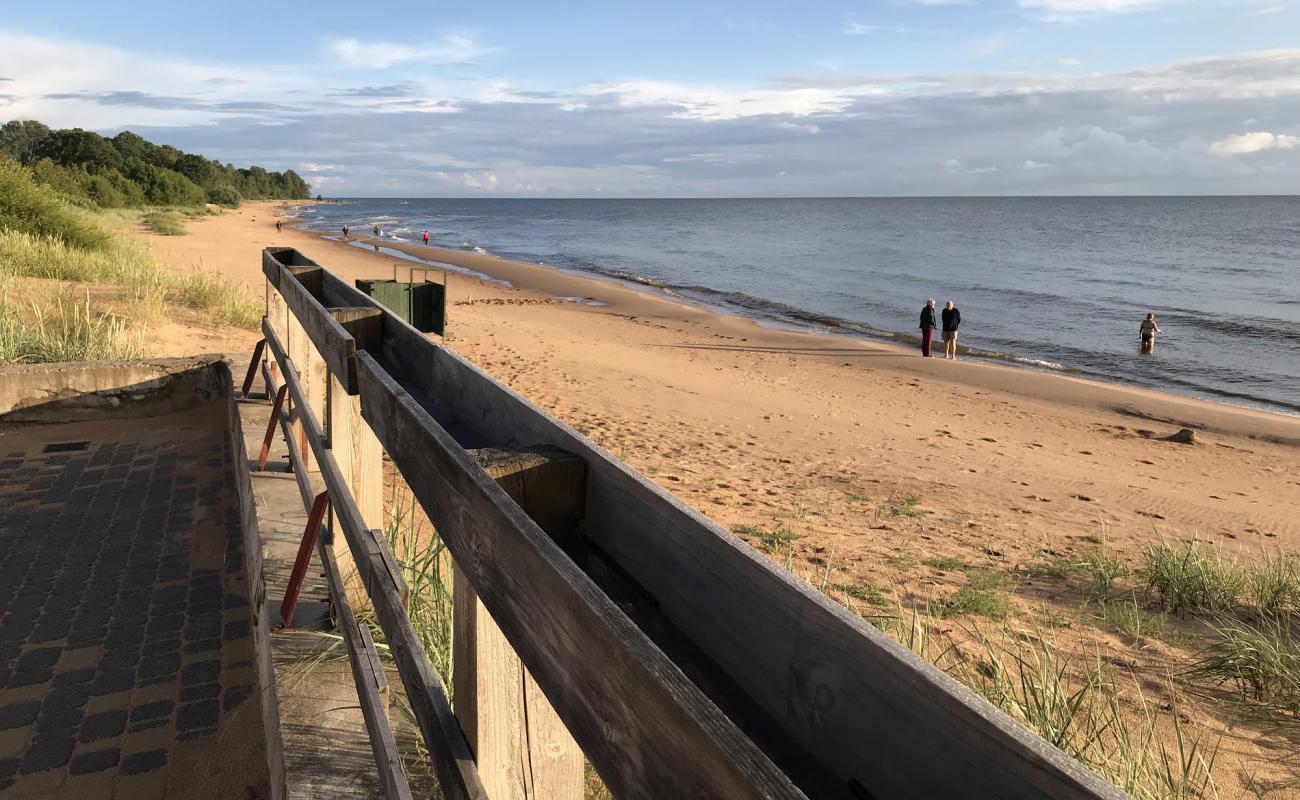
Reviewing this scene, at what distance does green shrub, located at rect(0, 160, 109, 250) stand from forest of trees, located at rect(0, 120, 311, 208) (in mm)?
17549

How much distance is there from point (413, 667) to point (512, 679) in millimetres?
304

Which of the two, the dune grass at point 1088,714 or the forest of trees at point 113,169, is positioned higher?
the forest of trees at point 113,169

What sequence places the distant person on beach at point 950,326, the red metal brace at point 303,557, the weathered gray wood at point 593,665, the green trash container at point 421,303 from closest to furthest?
the weathered gray wood at point 593,665, the red metal brace at point 303,557, the green trash container at point 421,303, the distant person on beach at point 950,326

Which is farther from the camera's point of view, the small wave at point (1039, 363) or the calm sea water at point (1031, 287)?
the calm sea water at point (1031, 287)

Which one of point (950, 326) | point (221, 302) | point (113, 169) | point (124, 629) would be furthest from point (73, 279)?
point (113, 169)

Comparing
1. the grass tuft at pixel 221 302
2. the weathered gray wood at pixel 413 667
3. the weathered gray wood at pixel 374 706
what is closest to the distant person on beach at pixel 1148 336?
the grass tuft at pixel 221 302

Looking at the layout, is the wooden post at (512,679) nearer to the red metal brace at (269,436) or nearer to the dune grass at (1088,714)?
the dune grass at (1088,714)

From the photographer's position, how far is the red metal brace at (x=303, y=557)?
3141 mm

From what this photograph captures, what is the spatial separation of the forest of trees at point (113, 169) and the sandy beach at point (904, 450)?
92.7 feet

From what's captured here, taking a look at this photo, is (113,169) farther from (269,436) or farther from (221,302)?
(269,436)

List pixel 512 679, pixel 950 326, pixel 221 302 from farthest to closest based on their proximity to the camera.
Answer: pixel 950 326 → pixel 221 302 → pixel 512 679

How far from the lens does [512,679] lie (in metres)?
1.71

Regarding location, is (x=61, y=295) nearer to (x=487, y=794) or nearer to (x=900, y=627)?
(x=900, y=627)

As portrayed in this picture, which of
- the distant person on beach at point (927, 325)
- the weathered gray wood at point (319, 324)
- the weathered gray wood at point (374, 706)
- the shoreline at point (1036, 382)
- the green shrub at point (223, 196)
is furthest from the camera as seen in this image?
the green shrub at point (223, 196)
